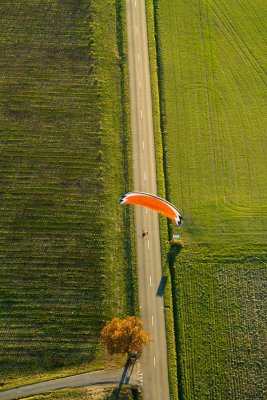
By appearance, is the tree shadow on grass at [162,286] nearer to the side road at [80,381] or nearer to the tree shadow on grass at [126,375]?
the tree shadow on grass at [126,375]

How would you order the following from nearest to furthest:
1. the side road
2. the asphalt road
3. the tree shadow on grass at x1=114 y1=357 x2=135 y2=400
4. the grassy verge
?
the tree shadow on grass at x1=114 y1=357 x2=135 y2=400, the side road, the asphalt road, the grassy verge

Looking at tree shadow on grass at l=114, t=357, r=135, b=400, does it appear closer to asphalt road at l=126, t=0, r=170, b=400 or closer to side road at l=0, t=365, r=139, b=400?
side road at l=0, t=365, r=139, b=400

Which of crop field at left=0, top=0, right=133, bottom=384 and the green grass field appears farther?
crop field at left=0, top=0, right=133, bottom=384

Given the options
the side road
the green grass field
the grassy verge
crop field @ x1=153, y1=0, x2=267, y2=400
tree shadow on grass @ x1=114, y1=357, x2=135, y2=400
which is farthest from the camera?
crop field @ x1=153, y1=0, x2=267, y2=400

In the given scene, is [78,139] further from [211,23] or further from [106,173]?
[211,23]

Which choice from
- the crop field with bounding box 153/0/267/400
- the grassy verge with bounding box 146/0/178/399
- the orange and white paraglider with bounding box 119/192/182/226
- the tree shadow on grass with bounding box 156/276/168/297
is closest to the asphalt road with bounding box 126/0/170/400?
the tree shadow on grass with bounding box 156/276/168/297

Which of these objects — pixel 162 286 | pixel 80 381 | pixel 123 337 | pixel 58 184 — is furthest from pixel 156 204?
pixel 80 381

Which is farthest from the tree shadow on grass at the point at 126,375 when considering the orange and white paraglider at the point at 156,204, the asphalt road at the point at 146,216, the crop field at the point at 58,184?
the orange and white paraglider at the point at 156,204
